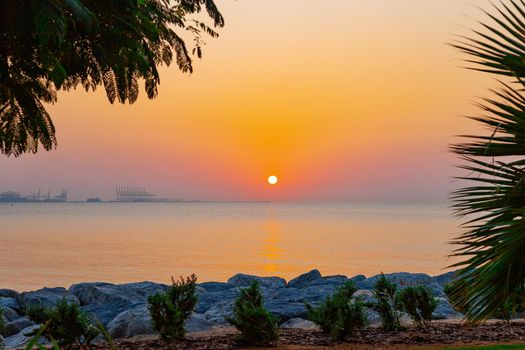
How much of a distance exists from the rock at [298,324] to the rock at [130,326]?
8.18 feet

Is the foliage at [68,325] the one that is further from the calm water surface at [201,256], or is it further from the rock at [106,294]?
the calm water surface at [201,256]

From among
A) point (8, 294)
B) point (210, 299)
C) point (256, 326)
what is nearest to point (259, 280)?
point (210, 299)

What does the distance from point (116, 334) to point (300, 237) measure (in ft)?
152

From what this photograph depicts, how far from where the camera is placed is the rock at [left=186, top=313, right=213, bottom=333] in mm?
11551

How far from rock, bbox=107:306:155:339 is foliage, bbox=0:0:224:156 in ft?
13.8

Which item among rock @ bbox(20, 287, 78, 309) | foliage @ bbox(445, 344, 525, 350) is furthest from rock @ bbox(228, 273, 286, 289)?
foliage @ bbox(445, 344, 525, 350)

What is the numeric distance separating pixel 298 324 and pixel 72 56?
680 cm

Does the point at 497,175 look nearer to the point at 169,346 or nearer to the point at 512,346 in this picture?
the point at 512,346

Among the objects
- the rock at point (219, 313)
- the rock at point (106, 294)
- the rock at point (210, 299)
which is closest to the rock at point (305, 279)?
the rock at point (210, 299)

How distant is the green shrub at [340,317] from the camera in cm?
1051

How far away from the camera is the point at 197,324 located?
Result: 11.8m

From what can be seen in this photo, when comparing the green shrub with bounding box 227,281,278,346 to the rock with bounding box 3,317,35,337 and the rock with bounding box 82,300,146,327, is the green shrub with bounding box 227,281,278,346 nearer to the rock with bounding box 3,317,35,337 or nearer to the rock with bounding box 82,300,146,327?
the rock with bounding box 82,300,146,327

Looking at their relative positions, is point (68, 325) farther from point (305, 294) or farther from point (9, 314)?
point (305, 294)

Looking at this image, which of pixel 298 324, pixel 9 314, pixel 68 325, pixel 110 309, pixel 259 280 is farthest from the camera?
pixel 259 280
